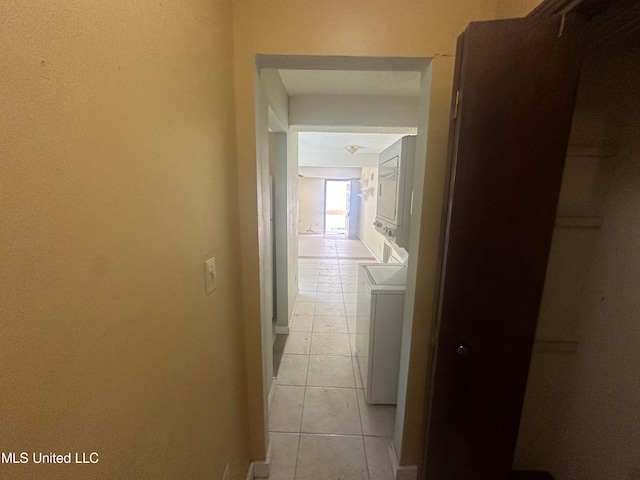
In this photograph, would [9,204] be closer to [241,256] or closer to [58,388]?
[58,388]

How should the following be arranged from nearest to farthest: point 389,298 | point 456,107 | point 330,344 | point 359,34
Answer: point 456,107 → point 359,34 → point 389,298 → point 330,344

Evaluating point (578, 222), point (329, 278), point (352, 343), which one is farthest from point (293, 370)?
point (329, 278)

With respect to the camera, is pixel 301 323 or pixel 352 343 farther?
pixel 301 323

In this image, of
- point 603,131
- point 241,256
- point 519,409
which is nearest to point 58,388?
point 241,256

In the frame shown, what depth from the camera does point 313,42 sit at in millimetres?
1107

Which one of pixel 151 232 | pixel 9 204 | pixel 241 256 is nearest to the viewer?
pixel 9 204

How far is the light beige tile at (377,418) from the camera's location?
1.83 meters

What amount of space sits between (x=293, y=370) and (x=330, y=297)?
1646 millimetres

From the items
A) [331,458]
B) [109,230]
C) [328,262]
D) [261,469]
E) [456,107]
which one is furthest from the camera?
[328,262]

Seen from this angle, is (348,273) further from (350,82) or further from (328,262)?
(350,82)

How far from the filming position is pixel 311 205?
406 inches

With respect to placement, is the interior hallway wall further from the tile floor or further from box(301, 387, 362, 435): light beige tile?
box(301, 387, 362, 435): light beige tile

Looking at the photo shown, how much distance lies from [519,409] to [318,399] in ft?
4.62

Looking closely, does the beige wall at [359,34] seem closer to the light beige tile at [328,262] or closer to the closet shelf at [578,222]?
the closet shelf at [578,222]
